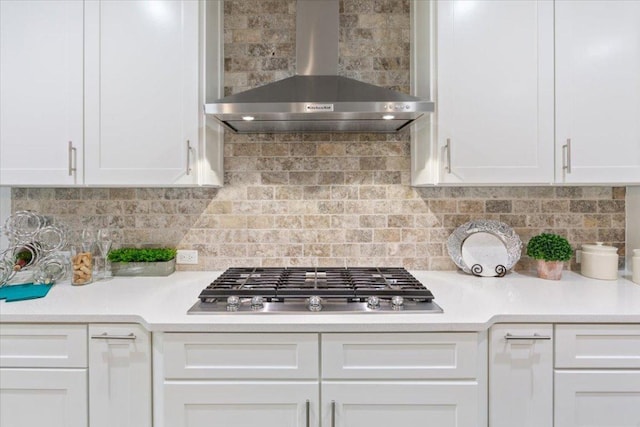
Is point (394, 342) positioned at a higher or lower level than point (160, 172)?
lower

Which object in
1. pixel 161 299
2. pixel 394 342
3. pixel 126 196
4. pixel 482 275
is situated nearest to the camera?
pixel 394 342

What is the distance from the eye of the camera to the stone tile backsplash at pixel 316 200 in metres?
2.12

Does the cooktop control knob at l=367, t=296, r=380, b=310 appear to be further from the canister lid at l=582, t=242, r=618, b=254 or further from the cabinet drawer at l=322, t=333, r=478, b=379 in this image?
the canister lid at l=582, t=242, r=618, b=254

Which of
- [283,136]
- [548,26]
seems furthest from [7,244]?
[548,26]

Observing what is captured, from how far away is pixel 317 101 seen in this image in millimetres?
1641

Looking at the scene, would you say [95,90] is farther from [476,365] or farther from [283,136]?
[476,365]

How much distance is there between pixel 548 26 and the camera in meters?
1.73

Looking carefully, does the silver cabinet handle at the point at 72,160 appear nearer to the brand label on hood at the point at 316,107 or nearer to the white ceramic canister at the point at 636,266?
the brand label on hood at the point at 316,107

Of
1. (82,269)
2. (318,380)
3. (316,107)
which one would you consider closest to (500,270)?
(318,380)

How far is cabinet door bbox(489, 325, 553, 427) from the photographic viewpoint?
4.72ft

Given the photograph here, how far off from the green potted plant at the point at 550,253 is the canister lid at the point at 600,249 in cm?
15

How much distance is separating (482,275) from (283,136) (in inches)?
52.1

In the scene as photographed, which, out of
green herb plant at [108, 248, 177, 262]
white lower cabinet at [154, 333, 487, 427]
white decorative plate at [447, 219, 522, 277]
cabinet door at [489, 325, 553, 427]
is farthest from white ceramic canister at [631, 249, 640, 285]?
green herb plant at [108, 248, 177, 262]

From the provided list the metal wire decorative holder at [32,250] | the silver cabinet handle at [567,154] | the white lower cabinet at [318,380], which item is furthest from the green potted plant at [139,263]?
the silver cabinet handle at [567,154]
